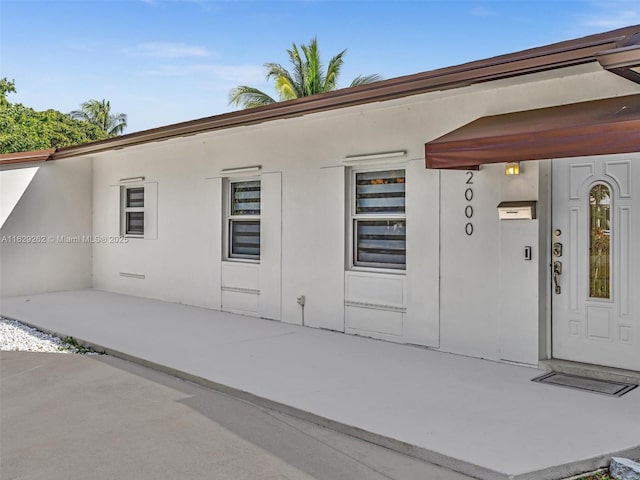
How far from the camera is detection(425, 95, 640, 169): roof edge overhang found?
4414 millimetres

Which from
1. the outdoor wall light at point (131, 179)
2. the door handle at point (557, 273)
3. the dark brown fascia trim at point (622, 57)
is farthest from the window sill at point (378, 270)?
the outdoor wall light at point (131, 179)

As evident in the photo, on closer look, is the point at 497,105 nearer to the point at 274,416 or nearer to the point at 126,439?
the point at 274,416

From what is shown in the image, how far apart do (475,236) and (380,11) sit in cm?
1567

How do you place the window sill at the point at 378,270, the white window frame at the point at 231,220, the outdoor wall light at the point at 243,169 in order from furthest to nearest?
1. the white window frame at the point at 231,220
2. the outdoor wall light at the point at 243,169
3. the window sill at the point at 378,270

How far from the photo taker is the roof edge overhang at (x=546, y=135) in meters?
4.41

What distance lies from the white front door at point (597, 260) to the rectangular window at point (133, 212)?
28.0 feet

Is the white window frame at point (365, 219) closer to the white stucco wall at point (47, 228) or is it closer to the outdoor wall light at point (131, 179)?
the outdoor wall light at point (131, 179)

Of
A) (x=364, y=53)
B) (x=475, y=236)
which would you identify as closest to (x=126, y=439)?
(x=475, y=236)

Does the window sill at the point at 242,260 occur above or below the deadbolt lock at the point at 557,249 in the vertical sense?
below

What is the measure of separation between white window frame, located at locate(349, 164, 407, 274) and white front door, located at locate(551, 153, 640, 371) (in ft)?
6.51

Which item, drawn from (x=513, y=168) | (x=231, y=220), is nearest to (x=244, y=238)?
(x=231, y=220)

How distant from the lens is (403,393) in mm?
4988

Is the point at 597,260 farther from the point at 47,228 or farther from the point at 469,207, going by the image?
the point at 47,228

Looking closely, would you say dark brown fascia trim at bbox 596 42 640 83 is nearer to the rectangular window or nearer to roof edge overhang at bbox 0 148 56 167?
the rectangular window
